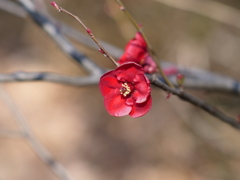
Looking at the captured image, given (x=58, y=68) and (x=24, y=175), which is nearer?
(x=24, y=175)

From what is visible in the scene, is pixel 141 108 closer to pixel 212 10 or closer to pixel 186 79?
pixel 186 79

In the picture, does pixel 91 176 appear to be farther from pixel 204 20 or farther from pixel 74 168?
pixel 204 20

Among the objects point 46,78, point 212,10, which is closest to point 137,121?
point 212,10

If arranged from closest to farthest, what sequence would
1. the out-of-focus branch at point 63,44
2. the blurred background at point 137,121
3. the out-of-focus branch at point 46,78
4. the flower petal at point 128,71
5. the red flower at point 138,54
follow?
the flower petal at point 128,71 → the red flower at point 138,54 → the out-of-focus branch at point 46,78 → the out-of-focus branch at point 63,44 → the blurred background at point 137,121

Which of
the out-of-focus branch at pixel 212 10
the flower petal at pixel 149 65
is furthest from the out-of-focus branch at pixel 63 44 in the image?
the out-of-focus branch at pixel 212 10

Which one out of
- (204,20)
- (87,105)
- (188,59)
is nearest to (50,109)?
(87,105)

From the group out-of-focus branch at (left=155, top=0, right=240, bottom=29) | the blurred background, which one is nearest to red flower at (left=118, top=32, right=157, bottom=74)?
out-of-focus branch at (left=155, top=0, right=240, bottom=29)

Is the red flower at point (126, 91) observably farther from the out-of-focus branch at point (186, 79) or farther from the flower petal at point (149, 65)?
the out-of-focus branch at point (186, 79)
